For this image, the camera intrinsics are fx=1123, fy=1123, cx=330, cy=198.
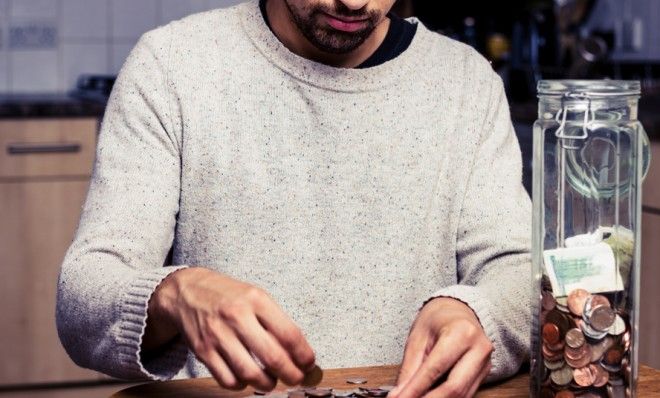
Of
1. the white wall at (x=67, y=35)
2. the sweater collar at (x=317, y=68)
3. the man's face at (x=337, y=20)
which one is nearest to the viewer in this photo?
the man's face at (x=337, y=20)

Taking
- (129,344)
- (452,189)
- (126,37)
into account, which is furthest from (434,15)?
(129,344)

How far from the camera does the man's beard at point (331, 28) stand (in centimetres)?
118

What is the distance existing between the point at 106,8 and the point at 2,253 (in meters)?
0.93

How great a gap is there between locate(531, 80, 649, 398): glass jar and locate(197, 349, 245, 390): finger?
25 cm

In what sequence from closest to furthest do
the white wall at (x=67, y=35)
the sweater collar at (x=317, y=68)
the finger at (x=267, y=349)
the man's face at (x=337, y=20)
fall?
the finger at (x=267, y=349) → the man's face at (x=337, y=20) → the sweater collar at (x=317, y=68) → the white wall at (x=67, y=35)

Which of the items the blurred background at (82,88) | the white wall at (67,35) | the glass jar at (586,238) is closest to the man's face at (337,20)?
the glass jar at (586,238)

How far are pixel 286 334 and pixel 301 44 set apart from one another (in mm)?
569

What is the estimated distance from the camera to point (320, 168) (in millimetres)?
1280

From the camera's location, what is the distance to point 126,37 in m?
3.47

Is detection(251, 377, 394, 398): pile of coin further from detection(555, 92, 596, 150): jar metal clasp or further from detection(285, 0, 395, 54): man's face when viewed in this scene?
detection(285, 0, 395, 54): man's face

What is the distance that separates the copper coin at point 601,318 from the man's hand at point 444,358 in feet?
0.33

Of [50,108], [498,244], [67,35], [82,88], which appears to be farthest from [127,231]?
[67,35]

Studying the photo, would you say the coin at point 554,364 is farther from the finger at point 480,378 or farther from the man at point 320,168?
the man at point 320,168

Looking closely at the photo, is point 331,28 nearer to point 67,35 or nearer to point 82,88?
point 82,88
